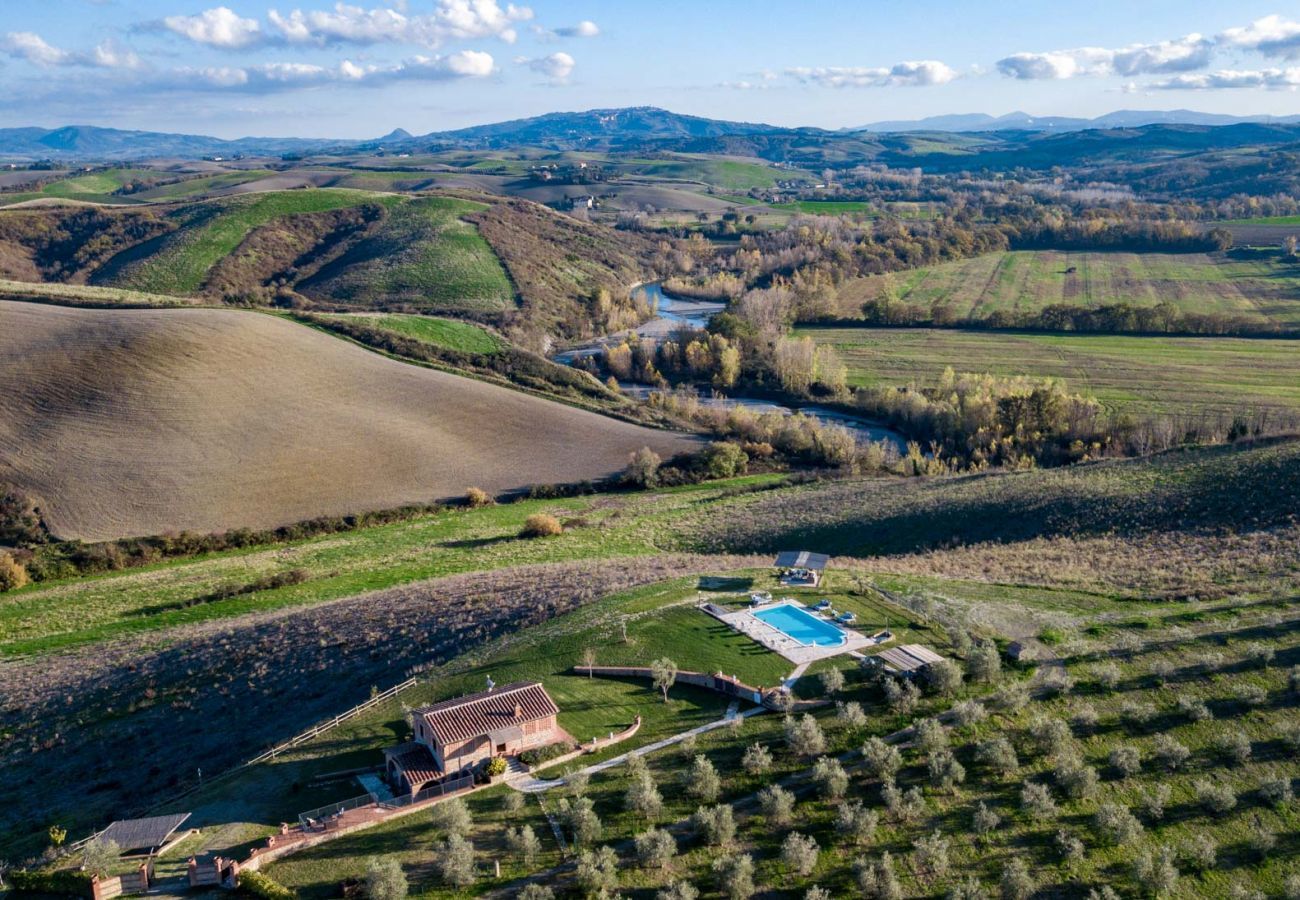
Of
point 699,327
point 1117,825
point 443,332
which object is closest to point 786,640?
point 1117,825

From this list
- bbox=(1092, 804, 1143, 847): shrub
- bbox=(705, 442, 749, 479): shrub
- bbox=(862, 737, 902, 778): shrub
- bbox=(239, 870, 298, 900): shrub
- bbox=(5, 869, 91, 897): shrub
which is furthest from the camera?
bbox=(705, 442, 749, 479): shrub

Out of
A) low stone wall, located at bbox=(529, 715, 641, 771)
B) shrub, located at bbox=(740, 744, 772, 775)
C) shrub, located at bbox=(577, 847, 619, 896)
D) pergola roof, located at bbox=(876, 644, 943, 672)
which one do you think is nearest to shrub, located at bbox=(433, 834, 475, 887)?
shrub, located at bbox=(577, 847, 619, 896)

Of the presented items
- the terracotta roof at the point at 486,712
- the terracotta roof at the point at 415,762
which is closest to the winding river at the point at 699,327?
the terracotta roof at the point at 486,712

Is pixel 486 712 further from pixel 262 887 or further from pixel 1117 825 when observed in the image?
pixel 1117 825

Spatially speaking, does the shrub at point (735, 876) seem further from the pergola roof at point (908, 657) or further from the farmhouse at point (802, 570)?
the farmhouse at point (802, 570)

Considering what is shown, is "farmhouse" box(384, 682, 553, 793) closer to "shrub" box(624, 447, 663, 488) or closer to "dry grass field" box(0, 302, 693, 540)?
"dry grass field" box(0, 302, 693, 540)

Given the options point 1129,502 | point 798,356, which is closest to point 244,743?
point 1129,502
